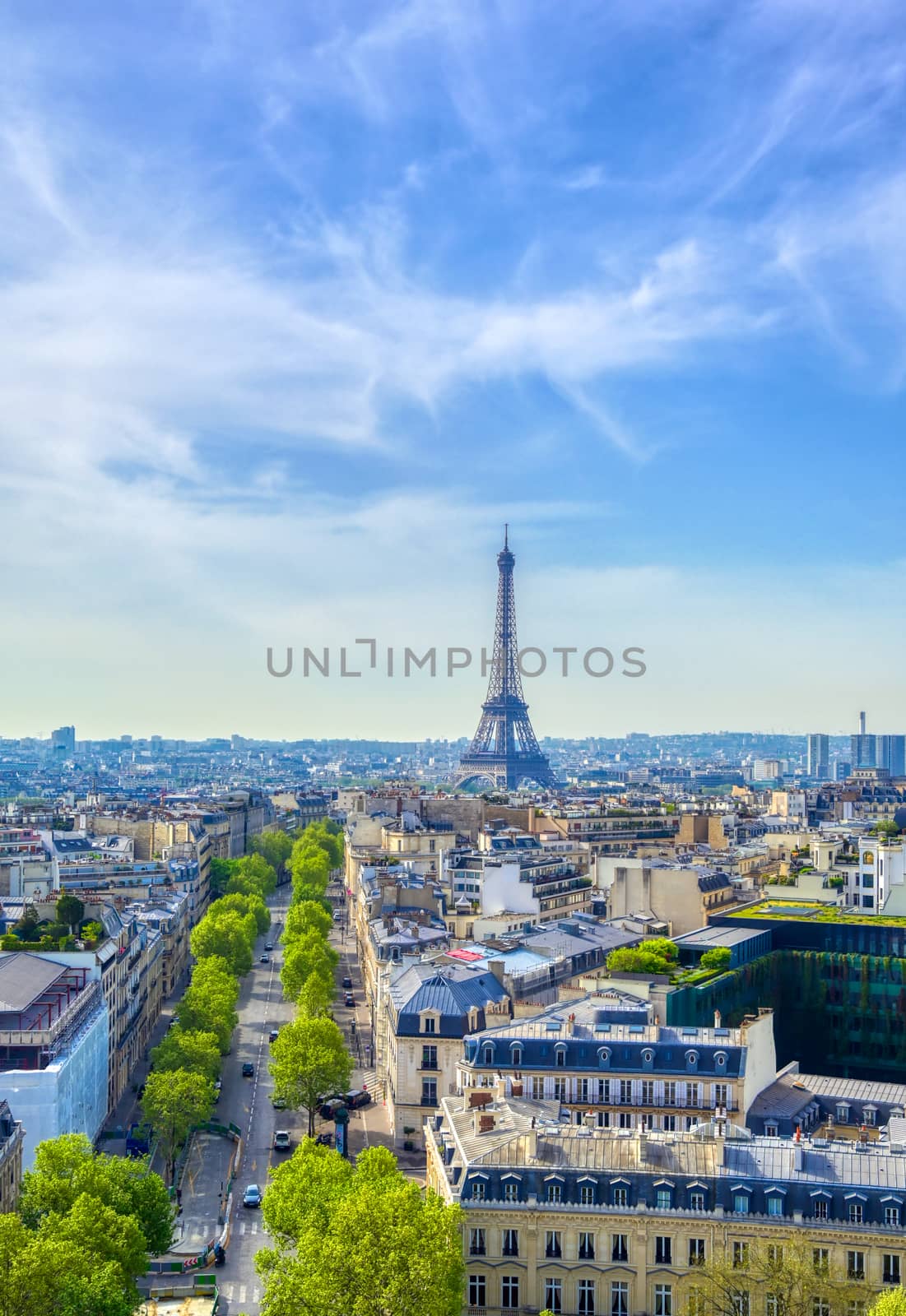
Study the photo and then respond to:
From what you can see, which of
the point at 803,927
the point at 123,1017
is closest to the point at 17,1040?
the point at 123,1017

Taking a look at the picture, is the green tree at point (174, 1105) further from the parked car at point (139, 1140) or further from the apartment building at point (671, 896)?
the apartment building at point (671, 896)

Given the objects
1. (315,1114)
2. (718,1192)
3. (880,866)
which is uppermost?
(880,866)

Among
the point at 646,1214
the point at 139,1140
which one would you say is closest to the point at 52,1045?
the point at 139,1140

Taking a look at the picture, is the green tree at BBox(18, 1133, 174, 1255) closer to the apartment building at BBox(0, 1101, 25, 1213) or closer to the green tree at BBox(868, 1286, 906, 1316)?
the apartment building at BBox(0, 1101, 25, 1213)

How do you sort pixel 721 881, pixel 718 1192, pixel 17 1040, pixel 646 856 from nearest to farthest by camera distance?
1. pixel 718 1192
2. pixel 17 1040
3. pixel 721 881
4. pixel 646 856

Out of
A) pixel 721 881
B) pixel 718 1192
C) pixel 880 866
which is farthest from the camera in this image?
pixel 721 881

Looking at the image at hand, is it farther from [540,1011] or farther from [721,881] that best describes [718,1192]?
[721,881]
